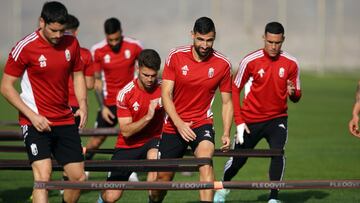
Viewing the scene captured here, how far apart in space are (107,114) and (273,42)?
4.57m

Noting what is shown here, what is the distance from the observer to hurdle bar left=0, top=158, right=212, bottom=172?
1032 centimetres

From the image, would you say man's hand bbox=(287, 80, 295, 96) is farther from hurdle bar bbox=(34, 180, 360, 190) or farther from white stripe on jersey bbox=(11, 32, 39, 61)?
white stripe on jersey bbox=(11, 32, 39, 61)

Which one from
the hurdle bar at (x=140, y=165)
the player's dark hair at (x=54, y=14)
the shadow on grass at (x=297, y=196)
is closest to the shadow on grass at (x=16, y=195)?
the hurdle bar at (x=140, y=165)

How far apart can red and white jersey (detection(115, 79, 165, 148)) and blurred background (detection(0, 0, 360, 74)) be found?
121 ft

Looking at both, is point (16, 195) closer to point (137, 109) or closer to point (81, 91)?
point (137, 109)

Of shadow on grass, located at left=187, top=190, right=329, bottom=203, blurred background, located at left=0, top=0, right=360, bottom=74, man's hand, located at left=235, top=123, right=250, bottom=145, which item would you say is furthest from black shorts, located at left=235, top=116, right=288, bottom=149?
blurred background, located at left=0, top=0, right=360, bottom=74

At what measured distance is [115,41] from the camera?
54.0 feet

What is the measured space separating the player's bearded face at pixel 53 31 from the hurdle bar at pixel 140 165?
165cm

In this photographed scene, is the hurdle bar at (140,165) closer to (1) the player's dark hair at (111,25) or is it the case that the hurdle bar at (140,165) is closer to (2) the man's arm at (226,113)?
(2) the man's arm at (226,113)

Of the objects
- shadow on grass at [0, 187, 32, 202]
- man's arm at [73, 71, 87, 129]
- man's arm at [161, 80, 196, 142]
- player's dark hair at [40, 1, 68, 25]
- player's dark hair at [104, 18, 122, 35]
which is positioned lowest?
shadow on grass at [0, 187, 32, 202]

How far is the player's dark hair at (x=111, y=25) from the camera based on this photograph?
1565cm

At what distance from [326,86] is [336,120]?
572 inches

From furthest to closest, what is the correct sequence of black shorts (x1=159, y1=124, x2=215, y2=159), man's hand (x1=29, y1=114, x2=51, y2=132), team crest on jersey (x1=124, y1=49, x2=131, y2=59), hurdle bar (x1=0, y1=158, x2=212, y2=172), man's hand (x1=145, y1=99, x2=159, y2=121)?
1. team crest on jersey (x1=124, y1=49, x2=131, y2=59)
2. black shorts (x1=159, y1=124, x2=215, y2=159)
3. man's hand (x1=145, y1=99, x2=159, y2=121)
4. hurdle bar (x1=0, y1=158, x2=212, y2=172)
5. man's hand (x1=29, y1=114, x2=51, y2=132)

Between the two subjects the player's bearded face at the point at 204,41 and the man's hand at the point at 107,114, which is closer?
the player's bearded face at the point at 204,41
